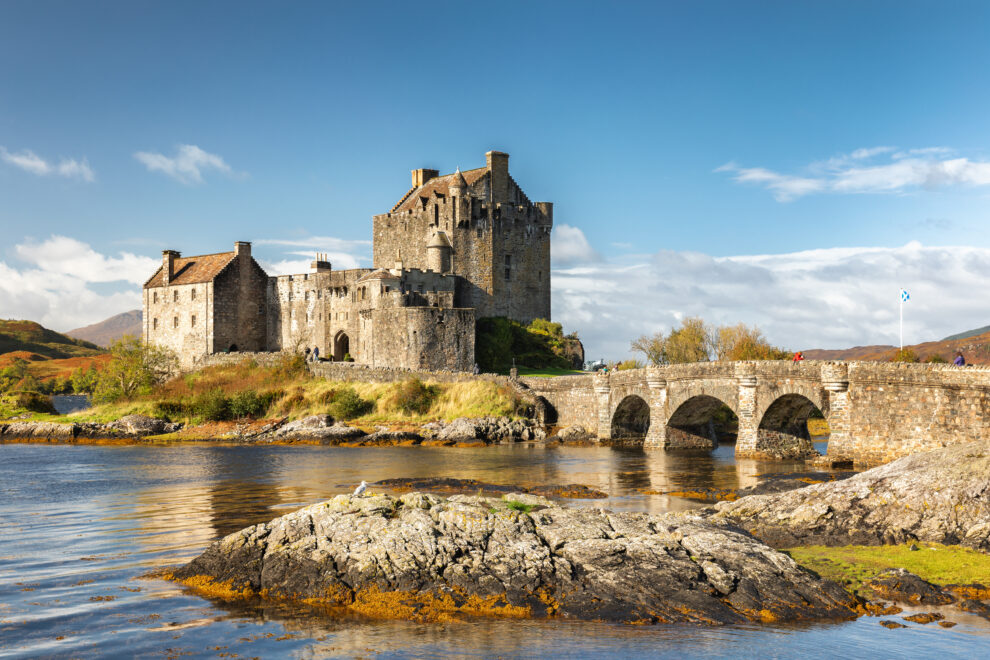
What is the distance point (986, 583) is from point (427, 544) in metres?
9.02

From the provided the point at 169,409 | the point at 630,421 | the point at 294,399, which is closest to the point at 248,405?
the point at 294,399

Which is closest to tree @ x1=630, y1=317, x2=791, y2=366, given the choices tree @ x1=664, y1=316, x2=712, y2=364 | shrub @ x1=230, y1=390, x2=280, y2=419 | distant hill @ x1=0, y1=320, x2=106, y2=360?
tree @ x1=664, y1=316, x2=712, y2=364

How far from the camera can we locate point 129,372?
67625mm

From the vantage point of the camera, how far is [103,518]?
22375 millimetres

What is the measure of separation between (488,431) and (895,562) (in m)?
33.9

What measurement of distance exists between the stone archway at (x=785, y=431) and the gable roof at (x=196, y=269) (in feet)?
169

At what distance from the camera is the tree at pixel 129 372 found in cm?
6669

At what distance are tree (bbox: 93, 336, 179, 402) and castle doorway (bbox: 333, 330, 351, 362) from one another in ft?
44.1

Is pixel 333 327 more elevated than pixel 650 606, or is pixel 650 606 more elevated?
pixel 333 327

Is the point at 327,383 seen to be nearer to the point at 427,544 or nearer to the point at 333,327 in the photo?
the point at 333,327

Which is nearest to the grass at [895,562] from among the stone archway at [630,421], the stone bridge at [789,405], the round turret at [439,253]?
the stone bridge at [789,405]

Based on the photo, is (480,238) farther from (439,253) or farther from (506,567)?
(506,567)

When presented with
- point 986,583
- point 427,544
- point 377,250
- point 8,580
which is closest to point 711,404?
point 986,583

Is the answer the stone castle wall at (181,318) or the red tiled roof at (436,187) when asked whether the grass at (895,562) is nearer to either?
the red tiled roof at (436,187)
